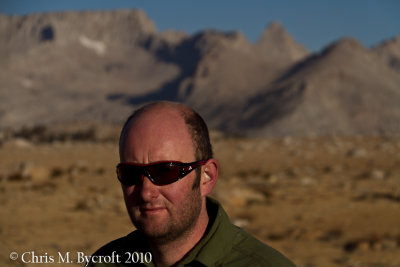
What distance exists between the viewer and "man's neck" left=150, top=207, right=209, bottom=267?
270 centimetres

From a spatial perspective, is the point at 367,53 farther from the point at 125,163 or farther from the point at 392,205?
the point at 125,163

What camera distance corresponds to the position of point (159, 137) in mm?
2682

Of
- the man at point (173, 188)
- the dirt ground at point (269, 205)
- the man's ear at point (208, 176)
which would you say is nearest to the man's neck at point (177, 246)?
the man at point (173, 188)

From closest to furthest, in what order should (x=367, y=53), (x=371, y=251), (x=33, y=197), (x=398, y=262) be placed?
1. (x=398, y=262)
2. (x=371, y=251)
3. (x=33, y=197)
4. (x=367, y=53)

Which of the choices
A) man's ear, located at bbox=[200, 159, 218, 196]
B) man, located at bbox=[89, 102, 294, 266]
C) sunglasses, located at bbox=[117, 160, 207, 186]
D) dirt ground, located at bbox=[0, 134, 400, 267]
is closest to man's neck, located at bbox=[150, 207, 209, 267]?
→ man, located at bbox=[89, 102, 294, 266]

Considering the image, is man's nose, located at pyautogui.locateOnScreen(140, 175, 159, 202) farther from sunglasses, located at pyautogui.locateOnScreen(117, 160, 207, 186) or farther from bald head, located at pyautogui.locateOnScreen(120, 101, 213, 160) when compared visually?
bald head, located at pyautogui.locateOnScreen(120, 101, 213, 160)

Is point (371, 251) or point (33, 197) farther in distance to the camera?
point (33, 197)

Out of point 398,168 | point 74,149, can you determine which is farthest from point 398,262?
point 74,149

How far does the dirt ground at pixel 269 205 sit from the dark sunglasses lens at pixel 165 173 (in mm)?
5892

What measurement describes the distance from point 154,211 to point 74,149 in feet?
97.2

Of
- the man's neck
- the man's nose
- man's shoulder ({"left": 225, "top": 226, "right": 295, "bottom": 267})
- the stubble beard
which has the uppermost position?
the man's nose

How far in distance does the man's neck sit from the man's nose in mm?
225

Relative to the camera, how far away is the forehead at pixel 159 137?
2.69 meters

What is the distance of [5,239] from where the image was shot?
10492 mm
